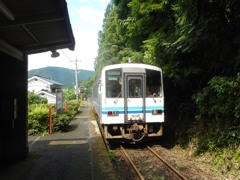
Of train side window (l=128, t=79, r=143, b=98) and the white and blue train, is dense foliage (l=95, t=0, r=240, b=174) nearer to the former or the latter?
the white and blue train

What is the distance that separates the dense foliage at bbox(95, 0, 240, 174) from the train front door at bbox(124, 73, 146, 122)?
1.20m

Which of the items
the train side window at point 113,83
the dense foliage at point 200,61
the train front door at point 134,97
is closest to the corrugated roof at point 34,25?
the train side window at point 113,83

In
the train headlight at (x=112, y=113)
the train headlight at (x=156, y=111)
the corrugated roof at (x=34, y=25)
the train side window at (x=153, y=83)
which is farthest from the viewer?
the train side window at (x=153, y=83)

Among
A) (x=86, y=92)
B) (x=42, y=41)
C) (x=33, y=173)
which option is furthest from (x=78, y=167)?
(x=86, y=92)

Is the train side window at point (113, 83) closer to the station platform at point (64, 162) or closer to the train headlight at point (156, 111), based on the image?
the train headlight at point (156, 111)

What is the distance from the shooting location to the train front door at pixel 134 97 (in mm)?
8742

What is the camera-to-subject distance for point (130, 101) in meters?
8.77

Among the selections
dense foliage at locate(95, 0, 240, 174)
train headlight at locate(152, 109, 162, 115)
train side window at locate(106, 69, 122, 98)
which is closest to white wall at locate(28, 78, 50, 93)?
dense foliage at locate(95, 0, 240, 174)

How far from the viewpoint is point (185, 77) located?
9.20 m

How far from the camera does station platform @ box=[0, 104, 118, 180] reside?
19.3ft

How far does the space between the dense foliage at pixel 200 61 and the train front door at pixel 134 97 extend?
120 cm

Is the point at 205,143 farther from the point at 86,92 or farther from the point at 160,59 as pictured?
the point at 86,92

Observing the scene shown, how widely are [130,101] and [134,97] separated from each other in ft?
0.68

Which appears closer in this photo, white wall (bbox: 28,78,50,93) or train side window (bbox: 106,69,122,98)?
train side window (bbox: 106,69,122,98)
